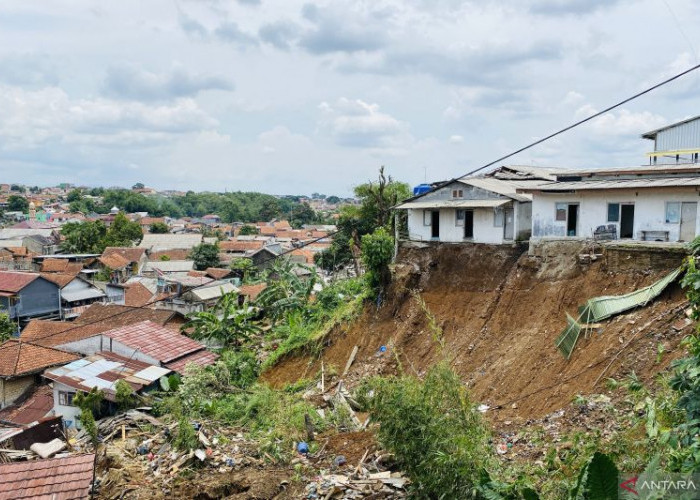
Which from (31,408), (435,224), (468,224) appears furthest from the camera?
(435,224)

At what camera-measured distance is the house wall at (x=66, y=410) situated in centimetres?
1528

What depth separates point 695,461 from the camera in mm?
4770

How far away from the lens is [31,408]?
56.6ft

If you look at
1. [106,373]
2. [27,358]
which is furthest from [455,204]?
[27,358]

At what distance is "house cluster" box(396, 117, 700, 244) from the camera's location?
43.8 feet

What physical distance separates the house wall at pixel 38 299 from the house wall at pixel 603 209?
29.6 metres

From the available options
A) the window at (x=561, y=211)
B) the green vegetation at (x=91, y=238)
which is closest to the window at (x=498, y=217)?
the window at (x=561, y=211)

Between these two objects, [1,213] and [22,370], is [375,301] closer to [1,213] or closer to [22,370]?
[22,370]

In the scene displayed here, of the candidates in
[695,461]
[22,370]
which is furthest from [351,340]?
[695,461]

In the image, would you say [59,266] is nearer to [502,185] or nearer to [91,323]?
[91,323]

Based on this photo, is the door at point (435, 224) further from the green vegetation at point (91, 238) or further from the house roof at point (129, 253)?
the green vegetation at point (91, 238)

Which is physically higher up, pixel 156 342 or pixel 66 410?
pixel 156 342

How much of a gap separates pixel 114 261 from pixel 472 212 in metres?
37.5

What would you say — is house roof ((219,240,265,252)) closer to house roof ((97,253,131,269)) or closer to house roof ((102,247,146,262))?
house roof ((102,247,146,262))
